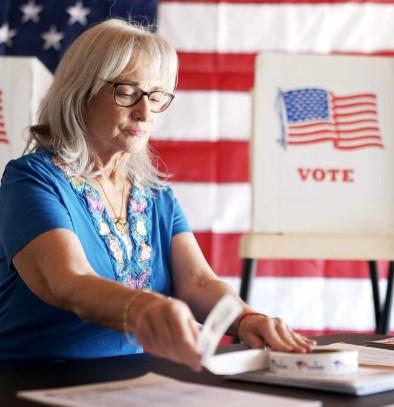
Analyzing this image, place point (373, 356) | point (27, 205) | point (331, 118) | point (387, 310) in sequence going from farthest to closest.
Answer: point (387, 310), point (331, 118), point (27, 205), point (373, 356)

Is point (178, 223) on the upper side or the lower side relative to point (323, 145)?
lower

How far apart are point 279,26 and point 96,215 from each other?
7.47 feet

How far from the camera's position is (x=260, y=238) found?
275 centimetres

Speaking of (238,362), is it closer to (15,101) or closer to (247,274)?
(247,274)

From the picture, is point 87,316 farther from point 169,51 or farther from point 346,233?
point 346,233

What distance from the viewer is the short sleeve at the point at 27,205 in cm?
136

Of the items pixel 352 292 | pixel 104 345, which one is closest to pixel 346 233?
pixel 352 292

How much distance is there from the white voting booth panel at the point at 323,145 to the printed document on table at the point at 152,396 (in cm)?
186

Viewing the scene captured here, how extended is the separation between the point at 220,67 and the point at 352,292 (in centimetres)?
→ 107

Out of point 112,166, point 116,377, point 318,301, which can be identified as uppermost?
point 112,166

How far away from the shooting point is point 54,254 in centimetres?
129

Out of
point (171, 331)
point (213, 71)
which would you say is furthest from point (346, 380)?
point (213, 71)

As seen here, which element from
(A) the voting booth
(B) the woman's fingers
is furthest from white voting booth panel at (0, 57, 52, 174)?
(B) the woman's fingers

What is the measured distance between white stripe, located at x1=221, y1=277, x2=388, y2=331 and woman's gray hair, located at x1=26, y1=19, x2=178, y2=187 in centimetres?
204
